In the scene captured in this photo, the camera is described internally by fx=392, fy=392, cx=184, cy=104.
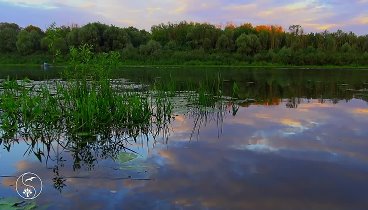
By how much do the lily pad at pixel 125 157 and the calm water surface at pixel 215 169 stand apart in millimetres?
111

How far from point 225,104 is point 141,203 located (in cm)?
875

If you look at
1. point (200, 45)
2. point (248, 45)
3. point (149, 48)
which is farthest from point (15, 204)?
point (200, 45)

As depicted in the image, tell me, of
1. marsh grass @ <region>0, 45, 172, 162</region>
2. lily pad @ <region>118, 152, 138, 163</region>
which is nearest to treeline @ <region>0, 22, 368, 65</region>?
marsh grass @ <region>0, 45, 172, 162</region>

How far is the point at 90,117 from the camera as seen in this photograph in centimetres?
812

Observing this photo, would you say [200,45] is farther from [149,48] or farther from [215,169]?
[215,169]

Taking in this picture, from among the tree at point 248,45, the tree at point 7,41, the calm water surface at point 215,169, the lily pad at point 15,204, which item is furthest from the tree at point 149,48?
the lily pad at point 15,204

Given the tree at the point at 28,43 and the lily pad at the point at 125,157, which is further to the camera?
the tree at the point at 28,43

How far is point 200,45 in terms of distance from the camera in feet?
214

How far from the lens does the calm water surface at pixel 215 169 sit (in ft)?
15.6
